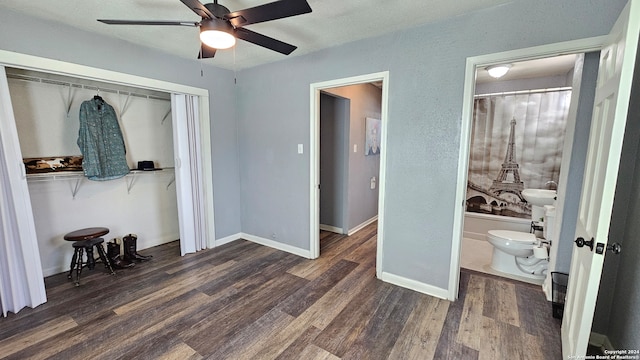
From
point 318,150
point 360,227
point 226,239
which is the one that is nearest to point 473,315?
point 318,150

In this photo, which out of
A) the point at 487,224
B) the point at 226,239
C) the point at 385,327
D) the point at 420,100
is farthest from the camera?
the point at 487,224

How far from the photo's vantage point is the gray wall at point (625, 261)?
4.95 feet

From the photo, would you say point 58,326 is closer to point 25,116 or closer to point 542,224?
point 25,116

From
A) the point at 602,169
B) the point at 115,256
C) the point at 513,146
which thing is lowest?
the point at 115,256

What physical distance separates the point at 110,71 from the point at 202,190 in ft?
5.13

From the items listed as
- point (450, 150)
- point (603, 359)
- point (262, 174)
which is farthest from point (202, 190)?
point (603, 359)

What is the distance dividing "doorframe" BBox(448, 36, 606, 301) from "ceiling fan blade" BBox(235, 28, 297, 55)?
1.41 meters

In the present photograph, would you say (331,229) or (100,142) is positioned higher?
(100,142)

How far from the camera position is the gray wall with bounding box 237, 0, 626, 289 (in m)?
1.89

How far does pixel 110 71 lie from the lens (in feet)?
8.52

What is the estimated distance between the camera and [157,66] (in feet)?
9.61

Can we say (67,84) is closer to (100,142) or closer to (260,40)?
(100,142)

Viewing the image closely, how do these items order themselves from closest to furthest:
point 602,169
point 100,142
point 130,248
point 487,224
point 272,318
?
point 602,169 < point 272,318 < point 100,142 < point 130,248 < point 487,224

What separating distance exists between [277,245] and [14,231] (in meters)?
2.43
